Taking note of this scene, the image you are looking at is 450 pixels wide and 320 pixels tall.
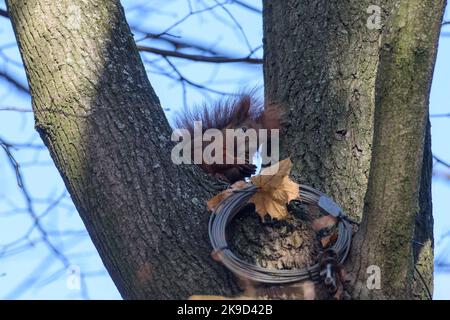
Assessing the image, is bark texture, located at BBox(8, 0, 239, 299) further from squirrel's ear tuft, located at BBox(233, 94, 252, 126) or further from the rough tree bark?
squirrel's ear tuft, located at BBox(233, 94, 252, 126)

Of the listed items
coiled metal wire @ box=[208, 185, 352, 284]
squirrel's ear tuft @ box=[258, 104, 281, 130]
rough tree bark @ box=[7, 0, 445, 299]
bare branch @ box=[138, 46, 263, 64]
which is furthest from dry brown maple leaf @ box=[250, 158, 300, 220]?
bare branch @ box=[138, 46, 263, 64]

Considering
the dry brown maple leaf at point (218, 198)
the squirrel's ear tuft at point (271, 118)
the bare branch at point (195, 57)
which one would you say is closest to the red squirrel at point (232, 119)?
the squirrel's ear tuft at point (271, 118)

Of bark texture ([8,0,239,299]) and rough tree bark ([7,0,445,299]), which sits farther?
bark texture ([8,0,239,299])

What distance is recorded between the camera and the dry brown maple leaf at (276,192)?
2047mm

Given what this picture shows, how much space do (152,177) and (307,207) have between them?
443mm

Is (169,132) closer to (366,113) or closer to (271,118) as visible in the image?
(271,118)

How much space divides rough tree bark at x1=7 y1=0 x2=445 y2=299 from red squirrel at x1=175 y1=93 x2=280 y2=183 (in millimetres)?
220

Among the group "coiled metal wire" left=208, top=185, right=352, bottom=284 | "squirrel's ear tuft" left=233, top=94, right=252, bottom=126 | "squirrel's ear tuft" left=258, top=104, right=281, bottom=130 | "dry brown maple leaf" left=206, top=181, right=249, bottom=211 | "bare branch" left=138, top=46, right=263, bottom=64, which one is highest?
"bare branch" left=138, top=46, right=263, bottom=64

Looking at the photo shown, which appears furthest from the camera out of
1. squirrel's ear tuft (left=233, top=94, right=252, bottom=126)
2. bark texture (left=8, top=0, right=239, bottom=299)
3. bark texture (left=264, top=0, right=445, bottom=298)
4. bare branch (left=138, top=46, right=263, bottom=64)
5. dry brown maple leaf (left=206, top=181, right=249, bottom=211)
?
bare branch (left=138, top=46, right=263, bottom=64)

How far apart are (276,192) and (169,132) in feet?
1.14

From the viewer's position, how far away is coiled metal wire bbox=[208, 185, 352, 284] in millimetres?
1884

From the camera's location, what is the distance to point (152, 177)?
6.59 feet

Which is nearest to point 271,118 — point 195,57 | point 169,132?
point 169,132
